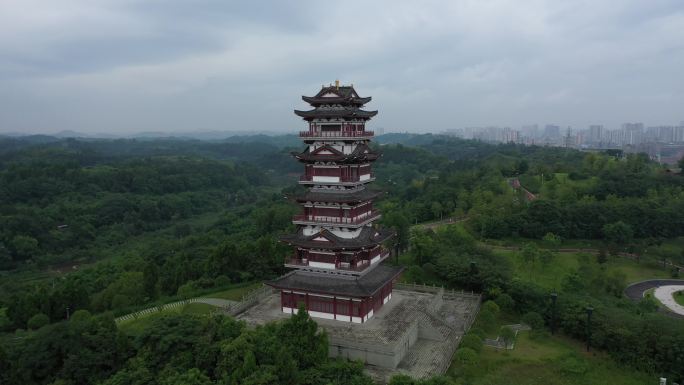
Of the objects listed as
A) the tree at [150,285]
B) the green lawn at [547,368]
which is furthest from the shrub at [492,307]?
the tree at [150,285]

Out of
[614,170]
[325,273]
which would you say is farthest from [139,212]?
[614,170]

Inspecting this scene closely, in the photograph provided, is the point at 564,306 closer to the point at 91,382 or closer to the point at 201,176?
the point at 91,382

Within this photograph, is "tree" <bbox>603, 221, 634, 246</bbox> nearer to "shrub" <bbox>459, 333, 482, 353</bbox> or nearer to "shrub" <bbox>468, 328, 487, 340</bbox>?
"shrub" <bbox>468, 328, 487, 340</bbox>

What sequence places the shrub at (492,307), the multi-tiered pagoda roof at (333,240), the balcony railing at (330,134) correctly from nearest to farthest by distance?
the multi-tiered pagoda roof at (333,240) → the balcony railing at (330,134) → the shrub at (492,307)

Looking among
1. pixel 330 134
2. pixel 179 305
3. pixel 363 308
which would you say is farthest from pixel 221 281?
pixel 330 134

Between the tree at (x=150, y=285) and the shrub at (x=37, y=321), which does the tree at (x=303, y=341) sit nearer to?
the shrub at (x=37, y=321)

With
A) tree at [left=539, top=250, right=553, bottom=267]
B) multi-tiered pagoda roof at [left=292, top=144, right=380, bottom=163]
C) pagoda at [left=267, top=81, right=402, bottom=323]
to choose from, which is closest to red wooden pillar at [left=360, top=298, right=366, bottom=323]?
pagoda at [left=267, top=81, right=402, bottom=323]
